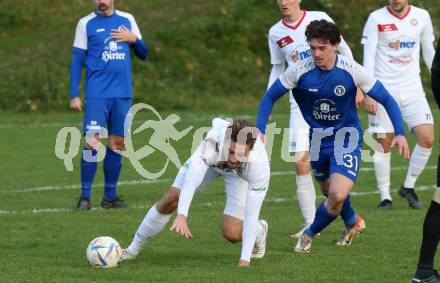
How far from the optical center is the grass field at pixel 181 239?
809 cm

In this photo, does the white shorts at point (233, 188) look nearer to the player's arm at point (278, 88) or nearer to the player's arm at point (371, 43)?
the player's arm at point (278, 88)

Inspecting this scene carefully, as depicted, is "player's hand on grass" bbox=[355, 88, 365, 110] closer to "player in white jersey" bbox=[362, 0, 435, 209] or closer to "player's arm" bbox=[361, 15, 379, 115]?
"player's arm" bbox=[361, 15, 379, 115]

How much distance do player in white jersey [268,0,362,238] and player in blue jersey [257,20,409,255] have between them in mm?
851

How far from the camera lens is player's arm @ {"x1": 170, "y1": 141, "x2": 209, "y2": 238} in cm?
790

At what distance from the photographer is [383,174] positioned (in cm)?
1205

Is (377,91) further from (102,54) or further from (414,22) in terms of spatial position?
(102,54)

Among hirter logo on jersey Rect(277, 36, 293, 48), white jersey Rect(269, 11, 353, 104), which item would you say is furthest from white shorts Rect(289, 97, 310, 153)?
hirter logo on jersey Rect(277, 36, 293, 48)

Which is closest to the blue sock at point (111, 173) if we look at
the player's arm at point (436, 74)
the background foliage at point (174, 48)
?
the player's arm at point (436, 74)

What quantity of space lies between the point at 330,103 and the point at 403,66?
3430 mm

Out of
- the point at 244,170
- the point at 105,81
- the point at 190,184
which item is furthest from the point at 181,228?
the point at 105,81

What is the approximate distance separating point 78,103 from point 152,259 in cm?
378

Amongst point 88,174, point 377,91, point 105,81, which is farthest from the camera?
point 105,81

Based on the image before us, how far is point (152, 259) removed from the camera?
28.9 feet

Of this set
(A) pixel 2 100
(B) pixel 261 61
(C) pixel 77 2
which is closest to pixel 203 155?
(A) pixel 2 100
